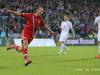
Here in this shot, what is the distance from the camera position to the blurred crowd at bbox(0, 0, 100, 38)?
42594mm

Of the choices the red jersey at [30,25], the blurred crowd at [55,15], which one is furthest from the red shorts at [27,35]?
the blurred crowd at [55,15]

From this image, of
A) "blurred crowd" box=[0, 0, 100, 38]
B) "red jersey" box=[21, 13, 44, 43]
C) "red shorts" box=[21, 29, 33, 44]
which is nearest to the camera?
"red shorts" box=[21, 29, 33, 44]

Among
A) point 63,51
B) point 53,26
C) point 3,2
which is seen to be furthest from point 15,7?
point 63,51

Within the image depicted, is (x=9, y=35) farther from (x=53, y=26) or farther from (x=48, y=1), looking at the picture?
(x=48, y=1)

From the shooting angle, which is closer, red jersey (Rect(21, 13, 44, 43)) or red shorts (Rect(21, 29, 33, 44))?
red shorts (Rect(21, 29, 33, 44))

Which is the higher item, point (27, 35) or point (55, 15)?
point (27, 35)

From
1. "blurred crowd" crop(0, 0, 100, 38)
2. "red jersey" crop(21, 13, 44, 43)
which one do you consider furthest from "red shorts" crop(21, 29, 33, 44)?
"blurred crowd" crop(0, 0, 100, 38)

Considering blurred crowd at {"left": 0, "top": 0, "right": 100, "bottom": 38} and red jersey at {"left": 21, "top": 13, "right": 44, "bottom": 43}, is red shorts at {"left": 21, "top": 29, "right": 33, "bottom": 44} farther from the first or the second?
blurred crowd at {"left": 0, "top": 0, "right": 100, "bottom": 38}

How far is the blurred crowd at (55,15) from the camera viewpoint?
42594 millimetres

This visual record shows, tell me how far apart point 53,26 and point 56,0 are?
8.44 m

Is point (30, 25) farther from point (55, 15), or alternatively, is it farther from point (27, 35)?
point (55, 15)

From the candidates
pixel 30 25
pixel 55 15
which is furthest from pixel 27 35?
pixel 55 15

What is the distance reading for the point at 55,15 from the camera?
47.3 metres

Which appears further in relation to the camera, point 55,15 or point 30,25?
point 55,15
